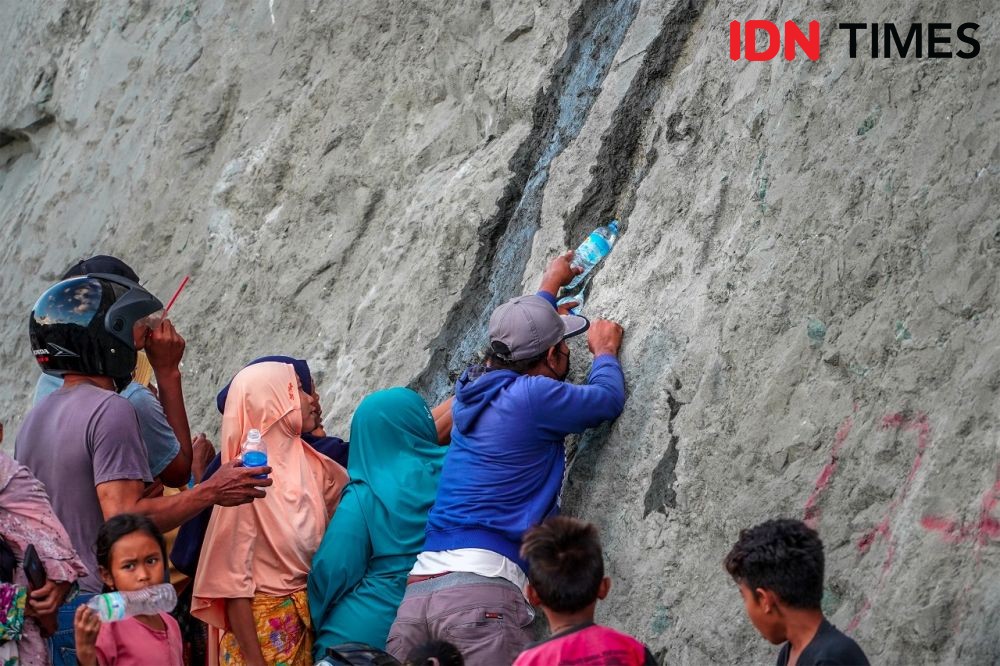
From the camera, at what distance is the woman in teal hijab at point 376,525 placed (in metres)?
4.59

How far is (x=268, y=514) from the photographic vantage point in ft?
15.3

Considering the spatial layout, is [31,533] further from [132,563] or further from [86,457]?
[86,457]

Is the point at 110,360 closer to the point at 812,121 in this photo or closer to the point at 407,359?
the point at 407,359

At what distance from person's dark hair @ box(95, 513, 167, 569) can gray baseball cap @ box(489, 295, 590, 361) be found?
1.46m

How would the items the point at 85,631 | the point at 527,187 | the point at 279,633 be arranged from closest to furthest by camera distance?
the point at 85,631, the point at 279,633, the point at 527,187

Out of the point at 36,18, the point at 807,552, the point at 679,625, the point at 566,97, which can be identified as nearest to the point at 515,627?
the point at 679,625

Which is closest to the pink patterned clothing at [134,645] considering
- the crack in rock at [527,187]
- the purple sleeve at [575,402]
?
the purple sleeve at [575,402]

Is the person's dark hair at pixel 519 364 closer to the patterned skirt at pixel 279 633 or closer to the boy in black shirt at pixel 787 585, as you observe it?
the patterned skirt at pixel 279 633

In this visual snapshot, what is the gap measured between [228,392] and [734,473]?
6.48 ft

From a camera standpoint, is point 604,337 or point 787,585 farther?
point 604,337

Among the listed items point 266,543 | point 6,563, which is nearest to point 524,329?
point 266,543

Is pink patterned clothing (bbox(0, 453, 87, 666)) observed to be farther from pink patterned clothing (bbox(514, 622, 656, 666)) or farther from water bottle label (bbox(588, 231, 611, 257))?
water bottle label (bbox(588, 231, 611, 257))

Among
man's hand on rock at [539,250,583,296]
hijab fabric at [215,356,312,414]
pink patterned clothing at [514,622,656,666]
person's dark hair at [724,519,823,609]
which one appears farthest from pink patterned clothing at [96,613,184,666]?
man's hand on rock at [539,250,583,296]

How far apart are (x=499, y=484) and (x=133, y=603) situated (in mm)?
1323
